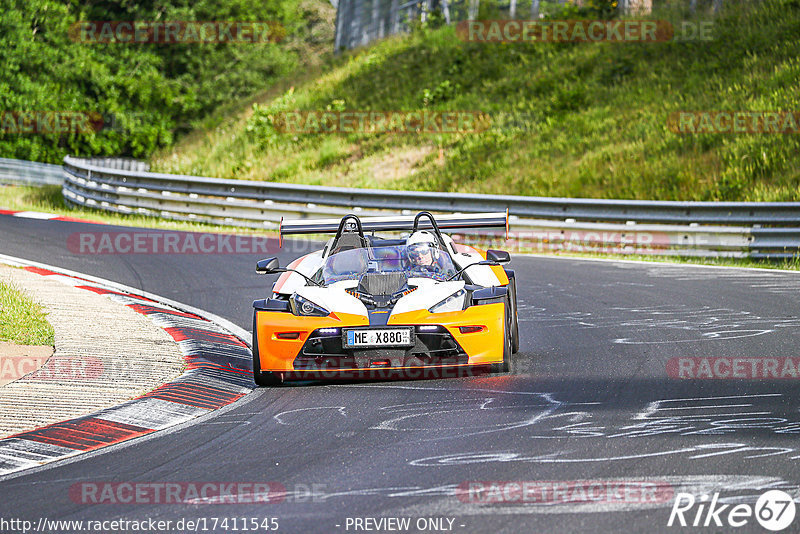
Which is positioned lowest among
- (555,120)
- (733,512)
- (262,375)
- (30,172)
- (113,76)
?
(733,512)

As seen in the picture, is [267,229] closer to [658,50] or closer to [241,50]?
[658,50]

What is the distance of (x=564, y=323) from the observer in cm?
1133

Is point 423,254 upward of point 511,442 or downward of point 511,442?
upward

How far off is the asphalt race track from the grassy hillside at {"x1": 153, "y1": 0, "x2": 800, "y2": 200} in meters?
11.9

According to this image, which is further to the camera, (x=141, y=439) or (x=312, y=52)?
(x=312, y=52)

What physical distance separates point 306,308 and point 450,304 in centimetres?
114

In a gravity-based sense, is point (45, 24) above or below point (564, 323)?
above

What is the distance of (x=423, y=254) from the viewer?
30.7ft

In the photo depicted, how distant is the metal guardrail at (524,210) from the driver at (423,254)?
8952 mm

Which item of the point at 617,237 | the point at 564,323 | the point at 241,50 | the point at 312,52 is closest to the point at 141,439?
the point at 564,323

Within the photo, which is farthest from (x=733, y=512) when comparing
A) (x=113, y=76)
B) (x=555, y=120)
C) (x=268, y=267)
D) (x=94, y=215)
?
(x=113, y=76)

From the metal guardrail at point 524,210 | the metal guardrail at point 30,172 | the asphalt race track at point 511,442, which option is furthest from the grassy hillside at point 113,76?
the asphalt race track at point 511,442

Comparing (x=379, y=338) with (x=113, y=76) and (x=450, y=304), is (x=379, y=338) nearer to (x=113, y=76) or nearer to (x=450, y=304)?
(x=450, y=304)

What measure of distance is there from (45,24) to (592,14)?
22399 millimetres
